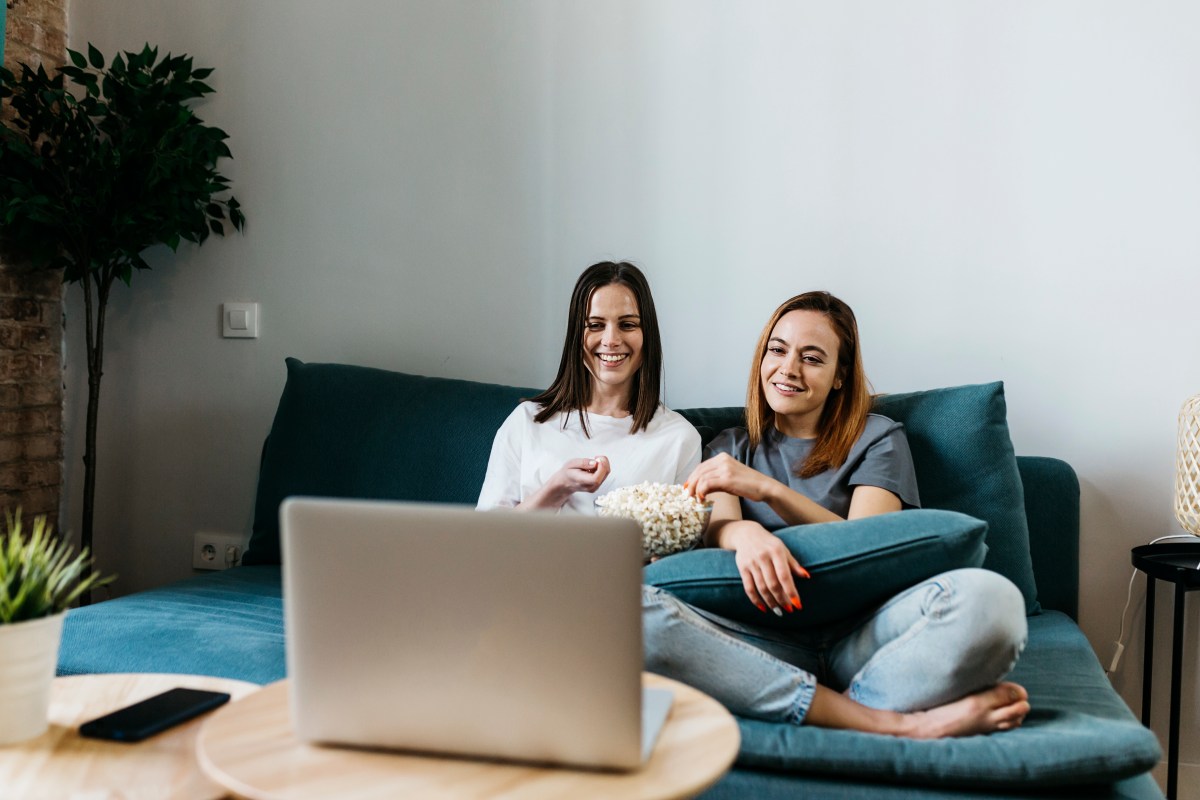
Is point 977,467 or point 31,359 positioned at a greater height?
point 31,359

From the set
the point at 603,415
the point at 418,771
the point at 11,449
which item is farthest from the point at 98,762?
the point at 11,449

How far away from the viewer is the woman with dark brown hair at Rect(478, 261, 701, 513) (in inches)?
75.3

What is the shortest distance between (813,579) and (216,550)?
192cm

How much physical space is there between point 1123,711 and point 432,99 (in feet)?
6.66

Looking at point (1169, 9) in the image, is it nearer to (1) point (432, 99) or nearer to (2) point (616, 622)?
(1) point (432, 99)

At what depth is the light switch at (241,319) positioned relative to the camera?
2656mm

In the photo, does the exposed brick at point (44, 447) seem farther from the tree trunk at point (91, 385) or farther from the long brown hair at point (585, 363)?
the long brown hair at point (585, 363)

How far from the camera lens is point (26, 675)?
991mm

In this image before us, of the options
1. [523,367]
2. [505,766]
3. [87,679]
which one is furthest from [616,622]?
[523,367]

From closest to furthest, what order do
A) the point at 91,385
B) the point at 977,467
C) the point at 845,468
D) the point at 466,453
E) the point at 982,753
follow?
the point at 982,753 → the point at 845,468 → the point at 977,467 → the point at 466,453 → the point at 91,385

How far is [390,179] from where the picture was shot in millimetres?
2547

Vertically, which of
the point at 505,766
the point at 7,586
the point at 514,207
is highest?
the point at 514,207

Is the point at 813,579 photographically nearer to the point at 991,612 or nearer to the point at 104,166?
the point at 991,612

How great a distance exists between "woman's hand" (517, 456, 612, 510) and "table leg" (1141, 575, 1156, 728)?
3.82 ft
